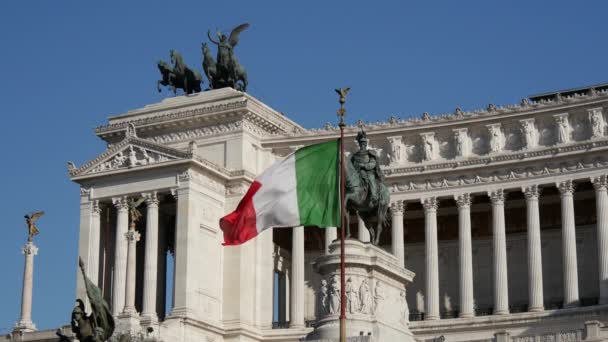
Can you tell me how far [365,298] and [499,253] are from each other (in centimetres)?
Answer: 3099

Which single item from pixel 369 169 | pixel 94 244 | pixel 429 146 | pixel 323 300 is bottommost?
pixel 323 300

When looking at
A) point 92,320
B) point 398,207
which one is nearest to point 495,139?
point 398,207

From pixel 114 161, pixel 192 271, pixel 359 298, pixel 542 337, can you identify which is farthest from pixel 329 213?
pixel 114 161

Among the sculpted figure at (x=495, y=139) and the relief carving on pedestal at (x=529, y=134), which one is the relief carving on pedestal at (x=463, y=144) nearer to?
the sculpted figure at (x=495, y=139)

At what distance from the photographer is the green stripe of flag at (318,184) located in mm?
55125

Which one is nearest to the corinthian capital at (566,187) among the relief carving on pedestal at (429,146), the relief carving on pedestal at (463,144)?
the relief carving on pedestal at (463,144)

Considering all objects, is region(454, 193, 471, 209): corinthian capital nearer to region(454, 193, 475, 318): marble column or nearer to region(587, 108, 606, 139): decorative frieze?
region(454, 193, 475, 318): marble column

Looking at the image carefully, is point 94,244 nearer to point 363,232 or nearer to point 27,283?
point 27,283

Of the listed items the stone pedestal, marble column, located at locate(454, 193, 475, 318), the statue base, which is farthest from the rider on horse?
the statue base

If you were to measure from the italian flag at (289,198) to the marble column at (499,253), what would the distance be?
98.1 feet

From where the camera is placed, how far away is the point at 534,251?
84000mm

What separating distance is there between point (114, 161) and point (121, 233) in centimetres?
457

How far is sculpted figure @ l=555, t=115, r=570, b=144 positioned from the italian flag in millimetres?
30820

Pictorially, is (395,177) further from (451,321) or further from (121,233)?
(121,233)
